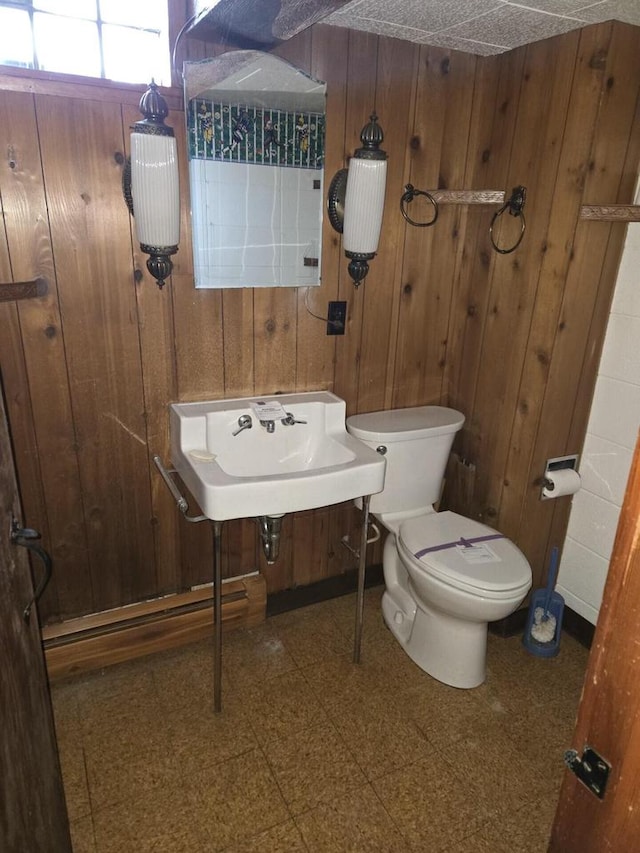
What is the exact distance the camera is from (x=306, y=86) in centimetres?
180

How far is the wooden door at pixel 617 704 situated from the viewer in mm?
617

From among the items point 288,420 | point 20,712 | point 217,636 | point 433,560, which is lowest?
point 217,636

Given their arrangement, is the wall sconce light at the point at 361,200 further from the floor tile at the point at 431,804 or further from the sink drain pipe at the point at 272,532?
the floor tile at the point at 431,804

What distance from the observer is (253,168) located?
1.83 meters

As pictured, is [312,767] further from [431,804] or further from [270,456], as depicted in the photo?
[270,456]

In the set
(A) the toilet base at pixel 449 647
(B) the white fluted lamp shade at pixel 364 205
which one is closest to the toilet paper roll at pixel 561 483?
(A) the toilet base at pixel 449 647

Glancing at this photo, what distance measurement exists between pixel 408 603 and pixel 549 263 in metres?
1.30

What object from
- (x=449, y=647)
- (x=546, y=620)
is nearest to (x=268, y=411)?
(x=449, y=647)

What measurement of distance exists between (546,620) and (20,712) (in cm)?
186

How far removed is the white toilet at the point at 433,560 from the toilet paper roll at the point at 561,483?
0.25 metres

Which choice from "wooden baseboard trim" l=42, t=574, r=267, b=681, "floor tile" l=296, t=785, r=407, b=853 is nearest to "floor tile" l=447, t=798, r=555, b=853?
"floor tile" l=296, t=785, r=407, b=853

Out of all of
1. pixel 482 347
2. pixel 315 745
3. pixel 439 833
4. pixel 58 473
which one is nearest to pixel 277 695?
pixel 315 745

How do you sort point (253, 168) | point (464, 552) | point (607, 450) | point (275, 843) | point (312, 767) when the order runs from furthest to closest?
point (607, 450) < point (464, 552) < point (253, 168) < point (312, 767) < point (275, 843)

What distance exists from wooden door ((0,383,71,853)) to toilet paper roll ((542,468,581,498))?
5.56 ft
